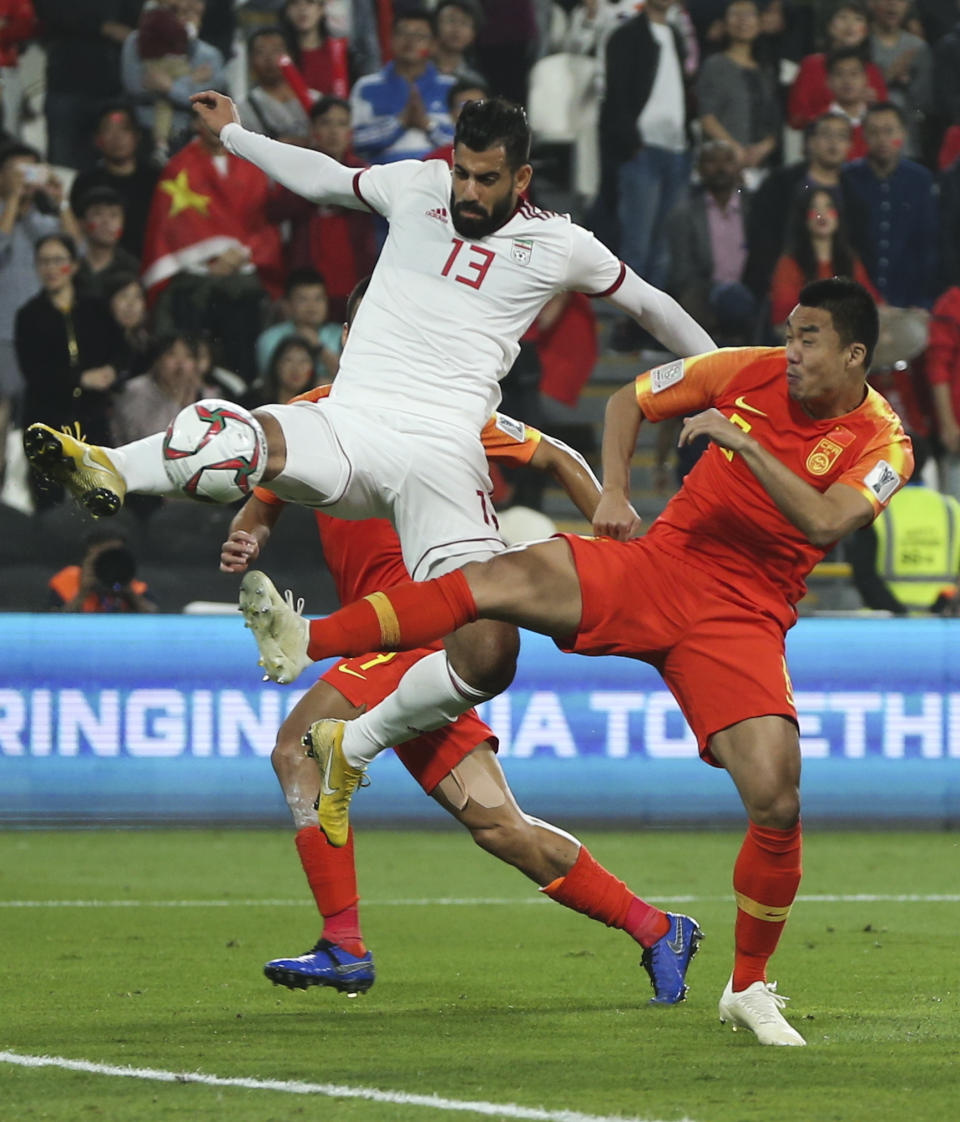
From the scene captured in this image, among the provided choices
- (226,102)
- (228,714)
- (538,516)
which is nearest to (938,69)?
(538,516)

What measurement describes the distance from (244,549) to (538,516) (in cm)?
602

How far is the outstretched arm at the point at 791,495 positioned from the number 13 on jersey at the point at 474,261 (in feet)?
3.32

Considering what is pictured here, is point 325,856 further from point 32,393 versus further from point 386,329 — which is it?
point 32,393

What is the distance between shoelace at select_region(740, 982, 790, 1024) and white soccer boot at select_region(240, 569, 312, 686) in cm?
155

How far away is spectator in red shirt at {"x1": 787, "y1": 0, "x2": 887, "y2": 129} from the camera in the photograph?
46.9 feet

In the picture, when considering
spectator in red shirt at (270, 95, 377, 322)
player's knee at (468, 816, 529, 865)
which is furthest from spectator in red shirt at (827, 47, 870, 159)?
player's knee at (468, 816, 529, 865)

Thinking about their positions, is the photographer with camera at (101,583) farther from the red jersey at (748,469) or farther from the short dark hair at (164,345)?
the red jersey at (748,469)

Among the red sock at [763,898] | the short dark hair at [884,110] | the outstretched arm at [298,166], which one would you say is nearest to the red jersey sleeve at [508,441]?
the outstretched arm at [298,166]

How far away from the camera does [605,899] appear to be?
6.30 metres

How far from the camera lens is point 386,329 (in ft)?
20.0

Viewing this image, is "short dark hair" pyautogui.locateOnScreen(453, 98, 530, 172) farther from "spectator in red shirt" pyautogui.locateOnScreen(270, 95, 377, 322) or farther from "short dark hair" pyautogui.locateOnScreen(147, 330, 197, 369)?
"spectator in red shirt" pyautogui.locateOnScreen(270, 95, 377, 322)

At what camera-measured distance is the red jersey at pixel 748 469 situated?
5648 mm

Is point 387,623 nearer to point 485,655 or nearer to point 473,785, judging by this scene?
point 485,655

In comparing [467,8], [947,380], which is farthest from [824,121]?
[467,8]
